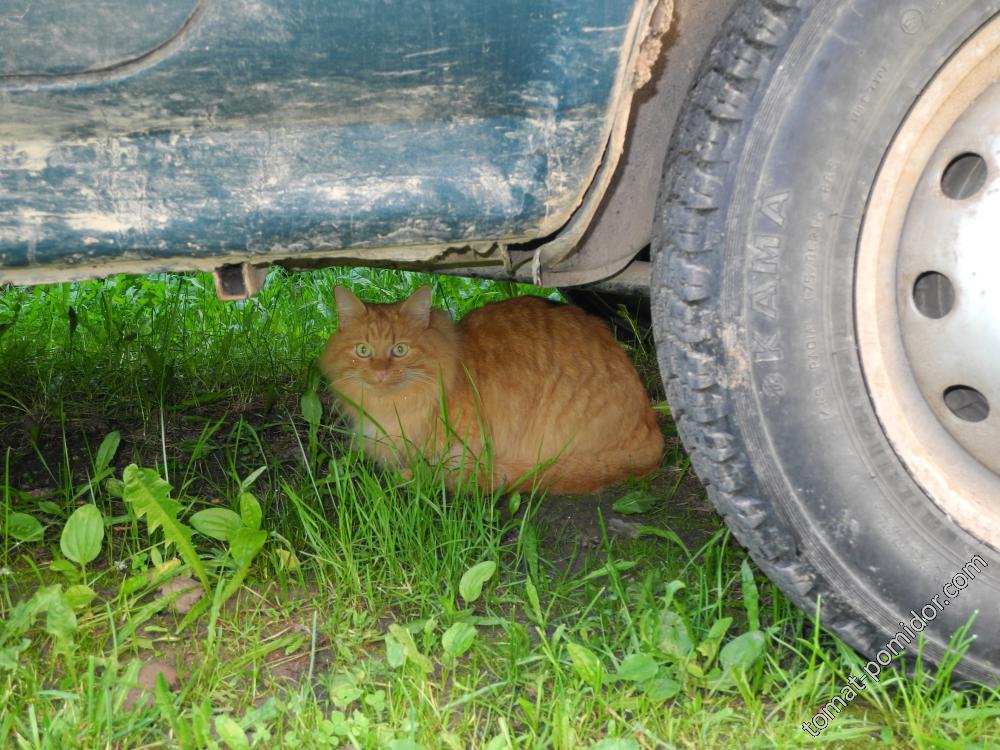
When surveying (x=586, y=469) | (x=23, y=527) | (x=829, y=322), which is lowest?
(x=586, y=469)

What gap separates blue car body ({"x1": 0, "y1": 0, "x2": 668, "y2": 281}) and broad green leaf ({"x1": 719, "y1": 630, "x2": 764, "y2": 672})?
99 centimetres

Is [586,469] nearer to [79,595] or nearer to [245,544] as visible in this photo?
[245,544]

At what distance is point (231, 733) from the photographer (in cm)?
178

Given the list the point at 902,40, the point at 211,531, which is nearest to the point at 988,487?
the point at 902,40

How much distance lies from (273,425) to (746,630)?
5.70 ft

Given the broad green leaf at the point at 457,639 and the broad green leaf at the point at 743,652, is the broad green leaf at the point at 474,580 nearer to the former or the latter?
the broad green leaf at the point at 457,639

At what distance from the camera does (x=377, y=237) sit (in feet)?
5.83

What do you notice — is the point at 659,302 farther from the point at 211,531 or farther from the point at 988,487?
the point at 211,531

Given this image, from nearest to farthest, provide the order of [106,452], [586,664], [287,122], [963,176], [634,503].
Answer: [287,122] → [963,176] → [586,664] → [106,452] → [634,503]

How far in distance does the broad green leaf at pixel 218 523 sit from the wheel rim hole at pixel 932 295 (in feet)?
5.24

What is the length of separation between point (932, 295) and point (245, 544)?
1.60m

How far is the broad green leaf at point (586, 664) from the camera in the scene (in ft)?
6.35

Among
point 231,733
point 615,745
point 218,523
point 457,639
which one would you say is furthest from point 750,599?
point 218,523

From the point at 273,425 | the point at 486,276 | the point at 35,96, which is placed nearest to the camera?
the point at 35,96
